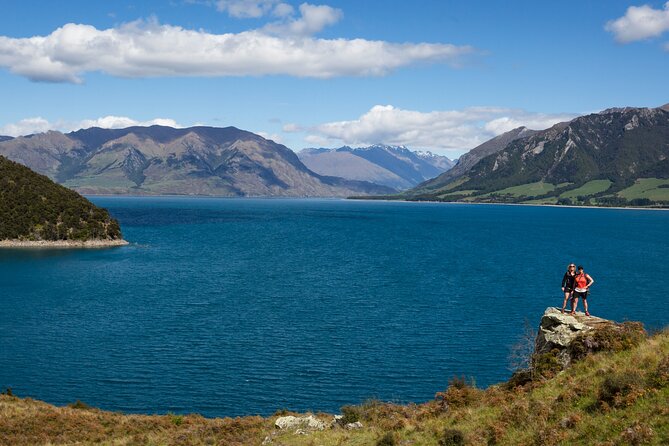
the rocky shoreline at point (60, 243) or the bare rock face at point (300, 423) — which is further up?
the bare rock face at point (300, 423)

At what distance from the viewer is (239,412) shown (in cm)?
5478

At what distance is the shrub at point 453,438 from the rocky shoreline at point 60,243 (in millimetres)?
189095

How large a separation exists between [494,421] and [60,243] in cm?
19883

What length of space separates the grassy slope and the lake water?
45.1ft

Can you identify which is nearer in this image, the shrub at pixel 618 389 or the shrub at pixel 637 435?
the shrub at pixel 637 435

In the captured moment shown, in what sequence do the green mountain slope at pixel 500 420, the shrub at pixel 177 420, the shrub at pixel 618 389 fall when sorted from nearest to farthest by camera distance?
the green mountain slope at pixel 500 420
the shrub at pixel 618 389
the shrub at pixel 177 420

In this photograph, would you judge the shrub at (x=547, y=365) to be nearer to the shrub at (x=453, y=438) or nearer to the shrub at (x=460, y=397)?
the shrub at (x=460, y=397)

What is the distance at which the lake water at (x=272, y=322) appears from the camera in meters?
61.0

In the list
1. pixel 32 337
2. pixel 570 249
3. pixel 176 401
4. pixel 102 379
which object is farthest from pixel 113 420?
pixel 570 249

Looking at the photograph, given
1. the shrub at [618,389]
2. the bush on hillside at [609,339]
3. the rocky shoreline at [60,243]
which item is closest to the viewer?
the shrub at [618,389]

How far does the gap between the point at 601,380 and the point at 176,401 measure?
43218 millimetres

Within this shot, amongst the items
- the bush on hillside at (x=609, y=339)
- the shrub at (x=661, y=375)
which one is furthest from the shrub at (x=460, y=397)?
the shrub at (x=661, y=375)

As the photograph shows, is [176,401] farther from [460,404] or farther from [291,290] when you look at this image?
[291,290]

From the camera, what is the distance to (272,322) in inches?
3474
